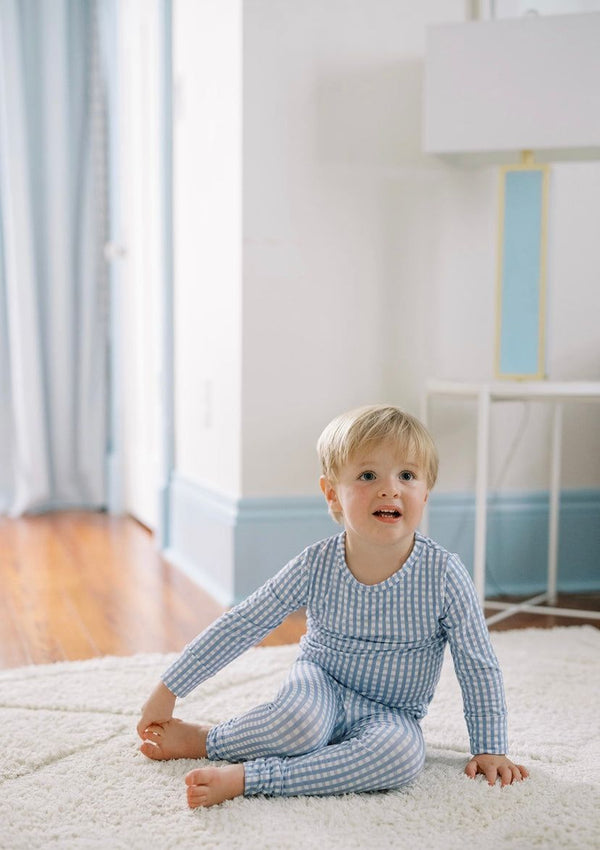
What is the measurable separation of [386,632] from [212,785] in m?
0.28

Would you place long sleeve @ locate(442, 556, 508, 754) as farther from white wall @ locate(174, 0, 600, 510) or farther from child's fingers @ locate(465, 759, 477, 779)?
white wall @ locate(174, 0, 600, 510)

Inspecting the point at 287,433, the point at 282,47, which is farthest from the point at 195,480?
the point at 282,47

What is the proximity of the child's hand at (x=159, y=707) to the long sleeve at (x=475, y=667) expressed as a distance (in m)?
0.36

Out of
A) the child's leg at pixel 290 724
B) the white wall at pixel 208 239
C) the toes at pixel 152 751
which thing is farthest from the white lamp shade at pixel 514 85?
the toes at pixel 152 751

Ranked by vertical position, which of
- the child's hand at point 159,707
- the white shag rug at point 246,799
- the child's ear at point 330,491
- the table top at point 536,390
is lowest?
the white shag rug at point 246,799

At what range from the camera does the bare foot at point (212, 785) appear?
110 cm

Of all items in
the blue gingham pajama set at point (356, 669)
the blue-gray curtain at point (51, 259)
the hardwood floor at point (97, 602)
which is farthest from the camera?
the blue-gray curtain at point (51, 259)

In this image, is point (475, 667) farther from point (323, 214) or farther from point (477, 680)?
point (323, 214)

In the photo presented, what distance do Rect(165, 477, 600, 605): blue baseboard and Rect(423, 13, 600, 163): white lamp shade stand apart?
82 centimetres

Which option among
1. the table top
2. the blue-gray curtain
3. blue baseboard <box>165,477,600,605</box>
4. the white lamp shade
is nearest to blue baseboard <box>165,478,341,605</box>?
blue baseboard <box>165,477,600,605</box>

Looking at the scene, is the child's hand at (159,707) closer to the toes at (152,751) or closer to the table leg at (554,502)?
the toes at (152,751)

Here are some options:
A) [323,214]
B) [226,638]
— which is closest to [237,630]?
[226,638]

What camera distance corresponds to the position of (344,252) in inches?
87.1

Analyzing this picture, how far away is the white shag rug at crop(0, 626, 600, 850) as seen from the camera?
3.41ft
